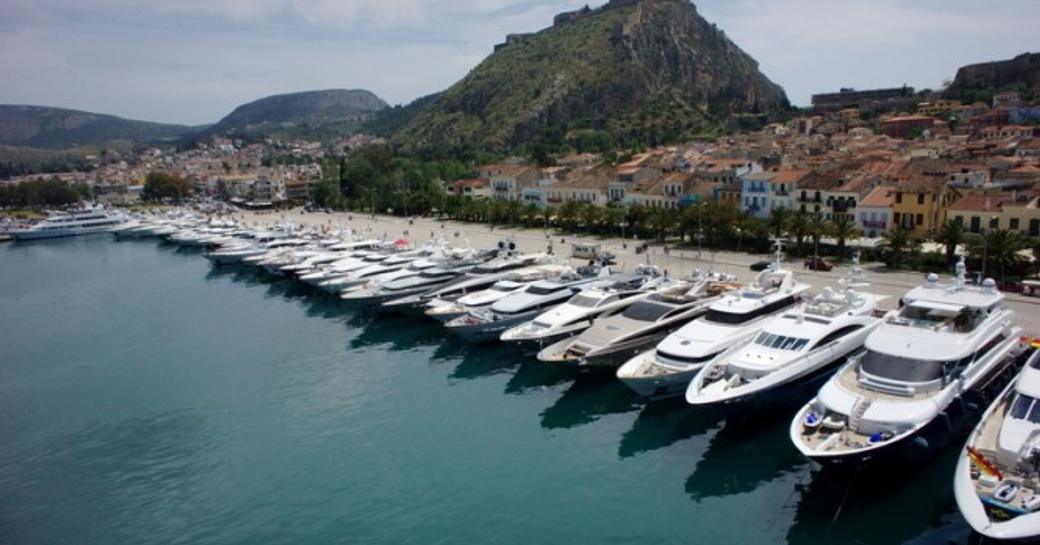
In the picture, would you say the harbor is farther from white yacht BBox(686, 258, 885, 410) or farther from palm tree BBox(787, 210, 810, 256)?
palm tree BBox(787, 210, 810, 256)

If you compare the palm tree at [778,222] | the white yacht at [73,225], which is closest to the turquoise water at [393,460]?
the palm tree at [778,222]

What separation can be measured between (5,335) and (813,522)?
62.9m

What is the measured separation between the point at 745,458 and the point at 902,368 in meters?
6.52

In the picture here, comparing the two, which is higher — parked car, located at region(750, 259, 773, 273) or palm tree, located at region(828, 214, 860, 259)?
palm tree, located at region(828, 214, 860, 259)

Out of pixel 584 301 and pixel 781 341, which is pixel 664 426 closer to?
pixel 781 341

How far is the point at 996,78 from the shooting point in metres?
163

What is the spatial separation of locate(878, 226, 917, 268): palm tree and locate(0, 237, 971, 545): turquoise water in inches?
1140

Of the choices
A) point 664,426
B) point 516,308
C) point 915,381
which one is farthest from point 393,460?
point 915,381

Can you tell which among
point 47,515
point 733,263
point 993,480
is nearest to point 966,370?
point 993,480

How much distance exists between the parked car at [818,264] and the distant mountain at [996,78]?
436ft

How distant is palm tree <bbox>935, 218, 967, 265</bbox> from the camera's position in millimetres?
47438

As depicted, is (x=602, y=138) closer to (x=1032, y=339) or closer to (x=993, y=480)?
(x=1032, y=339)

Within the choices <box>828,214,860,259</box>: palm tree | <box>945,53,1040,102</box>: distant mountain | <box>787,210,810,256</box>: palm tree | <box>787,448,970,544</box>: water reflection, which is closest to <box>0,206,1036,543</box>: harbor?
<box>787,448,970,544</box>: water reflection

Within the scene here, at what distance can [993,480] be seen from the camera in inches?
718
